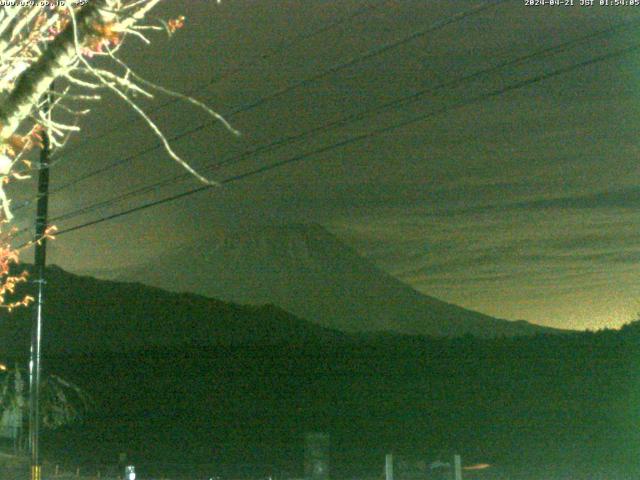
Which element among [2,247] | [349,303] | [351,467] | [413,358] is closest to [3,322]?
[413,358]

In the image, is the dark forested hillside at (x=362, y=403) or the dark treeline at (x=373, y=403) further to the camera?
the dark treeline at (x=373, y=403)

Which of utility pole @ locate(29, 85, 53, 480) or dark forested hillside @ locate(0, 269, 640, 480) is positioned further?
dark forested hillside @ locate(0, 269, 640, 480)

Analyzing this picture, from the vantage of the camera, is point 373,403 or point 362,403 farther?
point 362,403

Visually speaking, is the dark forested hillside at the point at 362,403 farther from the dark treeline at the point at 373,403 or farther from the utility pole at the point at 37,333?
the utility pole at the point at 37,333

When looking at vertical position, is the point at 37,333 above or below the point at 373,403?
above

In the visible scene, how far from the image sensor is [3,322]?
73.7 metres

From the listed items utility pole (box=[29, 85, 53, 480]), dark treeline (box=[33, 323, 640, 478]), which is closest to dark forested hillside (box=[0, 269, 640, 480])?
dark treeline (box=[33, 323, 640, 478])

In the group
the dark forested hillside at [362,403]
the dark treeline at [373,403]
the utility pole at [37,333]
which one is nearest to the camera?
the utility pole at [37,333]

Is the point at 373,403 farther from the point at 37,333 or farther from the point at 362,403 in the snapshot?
the point at 37,333

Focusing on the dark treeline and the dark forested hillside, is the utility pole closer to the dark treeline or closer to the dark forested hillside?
the dark forested hillside

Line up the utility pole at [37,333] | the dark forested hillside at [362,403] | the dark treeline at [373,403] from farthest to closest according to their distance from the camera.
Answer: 1. the dark treeline at [373,403]
2. the dark forested hillside at [362,403]
3. the utility pole at [37,333]

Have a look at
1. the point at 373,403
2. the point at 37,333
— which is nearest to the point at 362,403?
the point at 373,403

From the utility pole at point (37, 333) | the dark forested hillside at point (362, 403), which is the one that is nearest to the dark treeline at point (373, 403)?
the dark forested hillside at point (362, 403)

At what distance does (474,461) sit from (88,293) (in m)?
78.5
